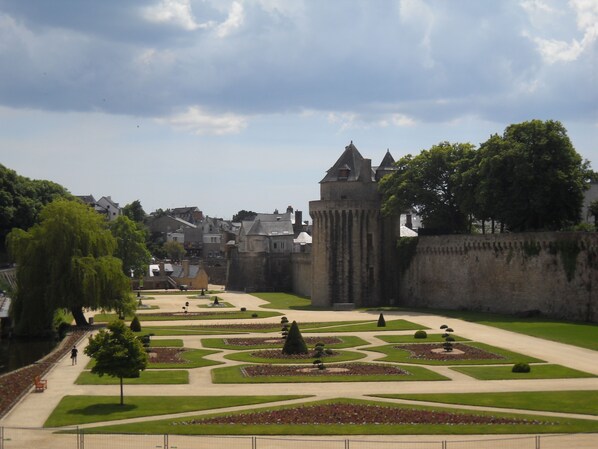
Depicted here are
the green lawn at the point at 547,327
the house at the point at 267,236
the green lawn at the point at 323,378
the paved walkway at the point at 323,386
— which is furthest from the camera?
the house at the point at 267,236

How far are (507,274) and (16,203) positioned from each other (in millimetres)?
67426

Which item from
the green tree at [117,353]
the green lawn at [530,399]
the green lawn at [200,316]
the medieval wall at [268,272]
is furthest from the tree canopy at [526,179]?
the green tree at [117,353]

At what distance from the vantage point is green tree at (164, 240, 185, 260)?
188250 millimetres

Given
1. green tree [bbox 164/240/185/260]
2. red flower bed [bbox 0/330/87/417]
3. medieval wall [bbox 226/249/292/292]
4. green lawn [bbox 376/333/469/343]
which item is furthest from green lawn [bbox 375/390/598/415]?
green tree [bbox 164/240/185/260]

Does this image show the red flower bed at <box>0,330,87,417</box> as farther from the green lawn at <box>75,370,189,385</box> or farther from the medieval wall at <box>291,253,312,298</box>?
the medieval wall at <box>291,253,312,298</box>

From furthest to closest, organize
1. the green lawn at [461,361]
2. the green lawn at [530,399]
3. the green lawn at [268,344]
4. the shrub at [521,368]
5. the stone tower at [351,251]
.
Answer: the stone tower at [351,251], the green lawn at [268,344], the green lawn at [461,361], the shrub at [521,368], the green lawn at [530,399]

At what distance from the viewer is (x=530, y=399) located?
37.5 m

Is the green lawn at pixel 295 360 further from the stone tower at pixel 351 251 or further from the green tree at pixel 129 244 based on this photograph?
the green tree at pixel 129 244

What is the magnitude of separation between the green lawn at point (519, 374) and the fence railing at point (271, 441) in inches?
522

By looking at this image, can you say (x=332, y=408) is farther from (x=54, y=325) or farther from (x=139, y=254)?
(x=139, y=254)

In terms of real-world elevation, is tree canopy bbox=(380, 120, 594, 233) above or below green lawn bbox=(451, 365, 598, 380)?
above

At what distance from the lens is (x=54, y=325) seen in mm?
71312

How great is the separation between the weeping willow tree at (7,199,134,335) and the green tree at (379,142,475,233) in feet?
101

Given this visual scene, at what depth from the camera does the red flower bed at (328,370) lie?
45.4 m
